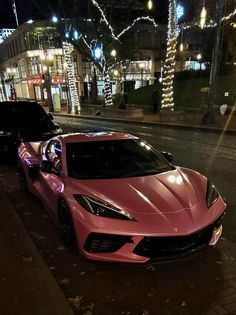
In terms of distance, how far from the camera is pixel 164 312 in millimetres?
3309

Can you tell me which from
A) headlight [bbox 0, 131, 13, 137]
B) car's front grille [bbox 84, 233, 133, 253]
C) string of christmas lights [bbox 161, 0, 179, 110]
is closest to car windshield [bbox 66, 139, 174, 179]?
car's front grille [bbox 84, 233, 133, 253]

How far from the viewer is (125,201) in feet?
12.8

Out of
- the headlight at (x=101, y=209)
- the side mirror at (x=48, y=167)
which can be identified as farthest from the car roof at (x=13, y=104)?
the headlight at (x=101, y=209)

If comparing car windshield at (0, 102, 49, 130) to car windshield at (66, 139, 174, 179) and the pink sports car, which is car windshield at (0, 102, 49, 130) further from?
car windshield at (66, 139, 174, 179)

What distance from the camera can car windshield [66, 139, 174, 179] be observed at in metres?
4.68

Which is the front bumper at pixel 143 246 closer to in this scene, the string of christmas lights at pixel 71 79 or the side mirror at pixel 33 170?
the side mirror at pixel 33 170

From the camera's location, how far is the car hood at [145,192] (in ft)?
12.6

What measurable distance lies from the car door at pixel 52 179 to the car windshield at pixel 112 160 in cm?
20

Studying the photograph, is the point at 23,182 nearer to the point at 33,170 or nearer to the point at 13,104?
the point at 33,170

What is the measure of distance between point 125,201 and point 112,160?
116 centimetres

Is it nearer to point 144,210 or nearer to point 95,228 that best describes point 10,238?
point 95,228

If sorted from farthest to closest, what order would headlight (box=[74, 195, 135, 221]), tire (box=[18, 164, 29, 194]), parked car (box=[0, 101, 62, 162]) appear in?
parked car (box=[0, 101, 62, 162]) → tire (box=[18, 164, 29, 194]) → headlight (box=[74, 195, 135, 221])

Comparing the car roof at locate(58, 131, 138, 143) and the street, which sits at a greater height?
the car roof at locate(58, 131, 138, 143)

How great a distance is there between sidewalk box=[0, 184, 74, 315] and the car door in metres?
0.56
